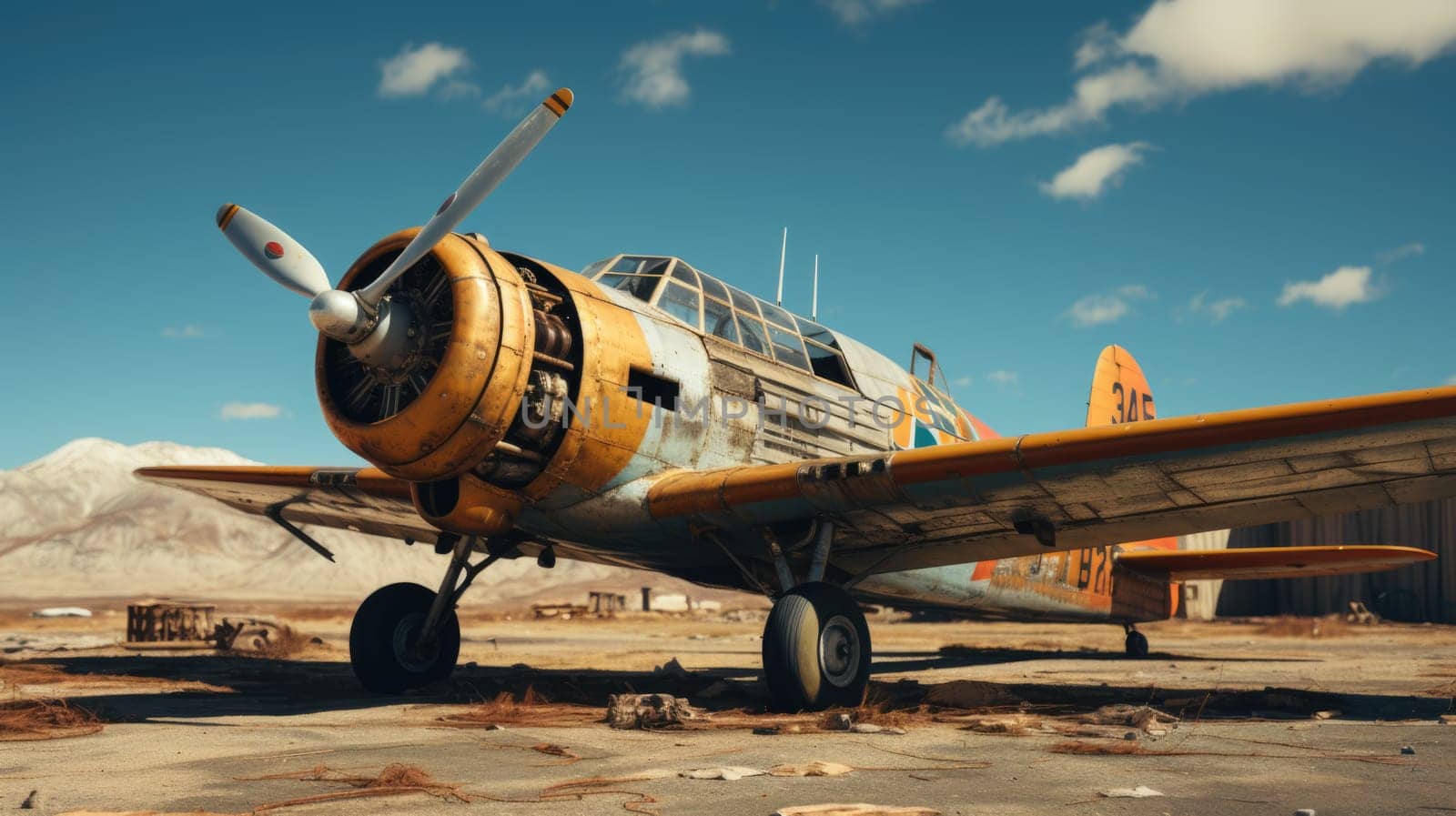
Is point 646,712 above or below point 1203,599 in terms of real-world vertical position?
above

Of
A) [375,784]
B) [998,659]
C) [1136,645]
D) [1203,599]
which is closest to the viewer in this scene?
[375,784]

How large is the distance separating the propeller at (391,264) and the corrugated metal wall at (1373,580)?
29806mm

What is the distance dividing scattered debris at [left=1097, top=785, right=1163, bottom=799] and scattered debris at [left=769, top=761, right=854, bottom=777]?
1.04 m

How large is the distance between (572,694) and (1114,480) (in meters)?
4.39

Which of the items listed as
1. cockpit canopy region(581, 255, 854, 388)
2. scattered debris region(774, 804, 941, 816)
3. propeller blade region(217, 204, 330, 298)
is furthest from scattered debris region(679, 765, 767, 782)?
cockpit canopy region(581, 255, 854, 388)

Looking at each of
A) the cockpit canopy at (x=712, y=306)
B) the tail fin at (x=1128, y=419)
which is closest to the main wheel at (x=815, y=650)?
the cockpit canopy at (x=712, y=306)

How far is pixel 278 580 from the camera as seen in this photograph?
85750mm

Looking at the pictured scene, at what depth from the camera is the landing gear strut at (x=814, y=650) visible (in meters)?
6.73

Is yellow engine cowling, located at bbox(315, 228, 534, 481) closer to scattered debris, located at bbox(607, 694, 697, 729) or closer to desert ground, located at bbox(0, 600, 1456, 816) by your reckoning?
desert ground, located at bbox(0, 600, 1456, 816)

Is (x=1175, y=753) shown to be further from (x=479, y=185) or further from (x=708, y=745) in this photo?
(x=479, y=185)

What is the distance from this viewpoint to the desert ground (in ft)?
12.4

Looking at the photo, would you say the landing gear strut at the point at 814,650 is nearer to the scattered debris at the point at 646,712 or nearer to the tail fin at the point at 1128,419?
the scattered debris at the point at 646,712

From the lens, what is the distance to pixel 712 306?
8719 millimetres

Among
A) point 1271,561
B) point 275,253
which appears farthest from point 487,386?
point 1271,561
